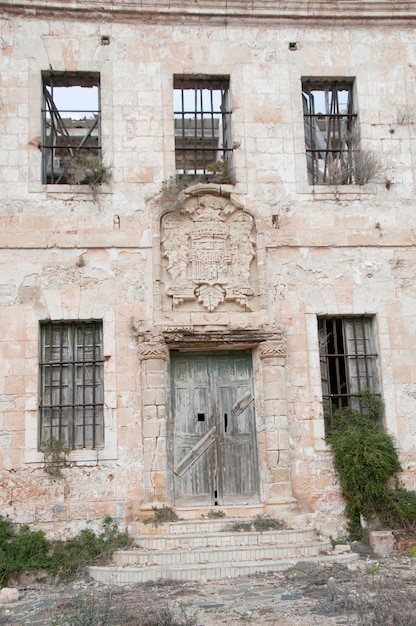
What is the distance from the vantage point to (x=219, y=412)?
10.3 meters

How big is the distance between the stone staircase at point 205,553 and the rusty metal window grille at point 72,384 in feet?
5.18

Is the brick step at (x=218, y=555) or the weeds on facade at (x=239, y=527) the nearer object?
the brick step at (x=218, y=555)

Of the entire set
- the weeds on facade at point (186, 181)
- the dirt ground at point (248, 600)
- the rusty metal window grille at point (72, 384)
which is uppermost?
the weeds on facade at point (186, 181)

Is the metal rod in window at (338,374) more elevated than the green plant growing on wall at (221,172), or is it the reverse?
the green plant growing on wall at (221,172)

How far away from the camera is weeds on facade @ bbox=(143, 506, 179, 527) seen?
9328 millimetres

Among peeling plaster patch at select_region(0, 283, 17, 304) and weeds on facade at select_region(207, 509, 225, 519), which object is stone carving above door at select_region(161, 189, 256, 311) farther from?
weeds on facade at select_region(207, 509, 225, 519)

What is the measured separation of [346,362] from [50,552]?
16.1ft

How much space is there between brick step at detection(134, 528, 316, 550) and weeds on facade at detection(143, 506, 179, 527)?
236 millimetres

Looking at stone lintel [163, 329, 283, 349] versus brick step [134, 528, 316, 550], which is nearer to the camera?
brick step [134, 528, 316, 550]

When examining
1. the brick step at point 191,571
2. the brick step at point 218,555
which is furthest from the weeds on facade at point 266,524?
the brick step at point 191,571

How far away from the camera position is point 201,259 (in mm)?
10391

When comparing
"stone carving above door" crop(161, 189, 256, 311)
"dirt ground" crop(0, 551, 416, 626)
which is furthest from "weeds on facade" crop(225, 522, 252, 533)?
"stone carving above door" crop(161, 189, 256, 311)

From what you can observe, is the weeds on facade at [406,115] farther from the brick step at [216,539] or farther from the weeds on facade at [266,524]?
the brick step at [216,539]

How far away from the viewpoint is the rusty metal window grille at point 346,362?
1048 cm
